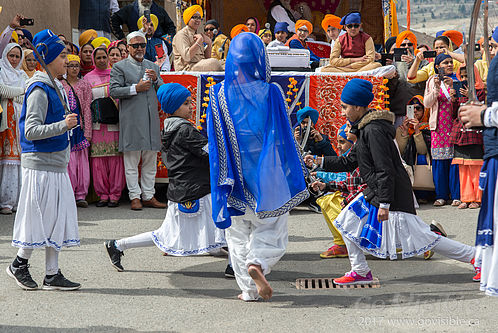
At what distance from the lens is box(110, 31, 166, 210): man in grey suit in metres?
9.30

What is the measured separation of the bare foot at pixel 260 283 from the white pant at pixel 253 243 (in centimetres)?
9

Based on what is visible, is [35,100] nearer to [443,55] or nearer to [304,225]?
[304,225]

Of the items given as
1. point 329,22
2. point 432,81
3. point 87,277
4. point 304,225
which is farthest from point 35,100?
point 329,22

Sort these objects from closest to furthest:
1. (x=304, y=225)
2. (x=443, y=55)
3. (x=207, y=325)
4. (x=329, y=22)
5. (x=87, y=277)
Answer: (x=207, y=325), (x=87, y=277), (x=304, y=225), (x=443, y=55), (x=329, y=22)

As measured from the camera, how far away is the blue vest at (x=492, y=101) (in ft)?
13.6

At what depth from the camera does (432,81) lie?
948 centimetres

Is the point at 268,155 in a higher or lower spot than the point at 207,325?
higher

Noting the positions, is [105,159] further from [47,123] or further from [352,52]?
[47,123]

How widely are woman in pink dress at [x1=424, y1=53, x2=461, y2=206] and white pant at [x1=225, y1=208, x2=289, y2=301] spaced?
480cm

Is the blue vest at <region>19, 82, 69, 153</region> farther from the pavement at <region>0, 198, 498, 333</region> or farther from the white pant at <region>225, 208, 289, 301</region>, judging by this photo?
the white pant at <region>225, 208, 289, 301</region>

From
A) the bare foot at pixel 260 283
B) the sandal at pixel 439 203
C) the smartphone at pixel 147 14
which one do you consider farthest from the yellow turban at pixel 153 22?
the bare foot at pixel 260 283

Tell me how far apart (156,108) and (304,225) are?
8.69 feet

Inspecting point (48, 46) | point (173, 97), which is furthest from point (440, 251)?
point (48, 46)

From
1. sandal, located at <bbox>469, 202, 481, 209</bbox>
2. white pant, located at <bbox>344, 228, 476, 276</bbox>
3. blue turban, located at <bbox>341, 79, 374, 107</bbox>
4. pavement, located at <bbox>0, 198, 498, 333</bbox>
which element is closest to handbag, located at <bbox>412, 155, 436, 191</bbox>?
sandal, located at <bbox>469, 202, 481, 209</bbox>
